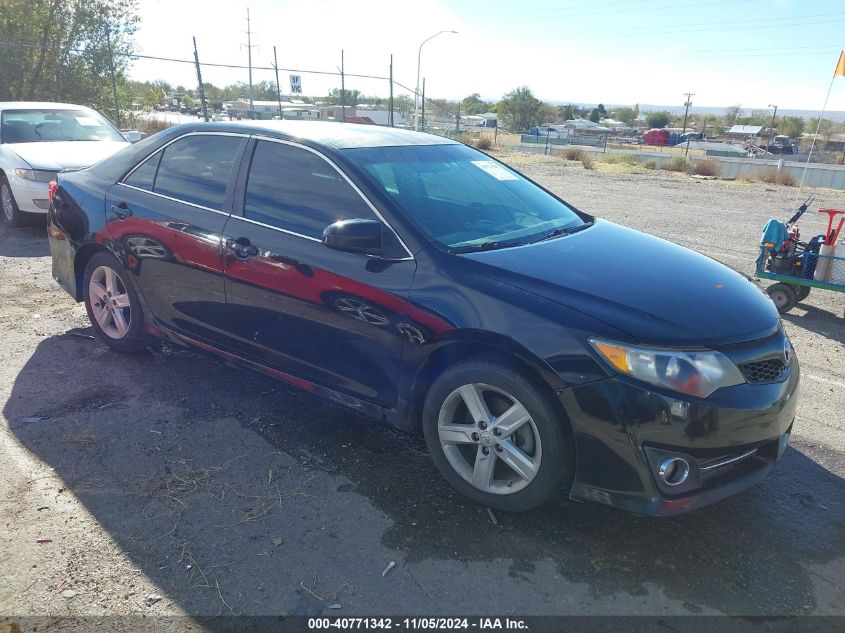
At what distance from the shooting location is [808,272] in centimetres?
599

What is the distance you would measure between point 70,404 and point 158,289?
0.88 meters

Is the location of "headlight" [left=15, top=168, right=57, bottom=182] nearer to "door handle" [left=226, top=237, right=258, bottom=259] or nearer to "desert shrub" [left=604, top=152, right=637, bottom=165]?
"door handle" [left=226, top=237, right=258, bottom=259]

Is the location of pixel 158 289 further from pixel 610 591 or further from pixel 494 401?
pixel 610 591

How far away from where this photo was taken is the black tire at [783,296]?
614 cm

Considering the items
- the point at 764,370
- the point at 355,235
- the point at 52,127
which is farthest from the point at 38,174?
the point at 764,370

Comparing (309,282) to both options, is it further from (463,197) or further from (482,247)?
(463,197)

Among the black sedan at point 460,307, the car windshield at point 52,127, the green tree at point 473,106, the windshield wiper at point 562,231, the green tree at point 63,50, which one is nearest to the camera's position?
the black sedan at point 460,307

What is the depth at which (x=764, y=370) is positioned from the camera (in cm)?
279

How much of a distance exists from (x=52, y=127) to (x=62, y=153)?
3.49 ft

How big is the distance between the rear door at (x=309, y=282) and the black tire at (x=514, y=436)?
30 centimetres

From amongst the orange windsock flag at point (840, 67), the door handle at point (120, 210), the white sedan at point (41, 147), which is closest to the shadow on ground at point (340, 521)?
the door handle at point (120, 210)

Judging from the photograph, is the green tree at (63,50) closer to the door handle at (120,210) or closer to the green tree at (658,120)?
the door handle at (120,210)

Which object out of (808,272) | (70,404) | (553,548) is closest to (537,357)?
(553,548)

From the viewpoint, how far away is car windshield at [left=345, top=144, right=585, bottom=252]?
10.9 ft
